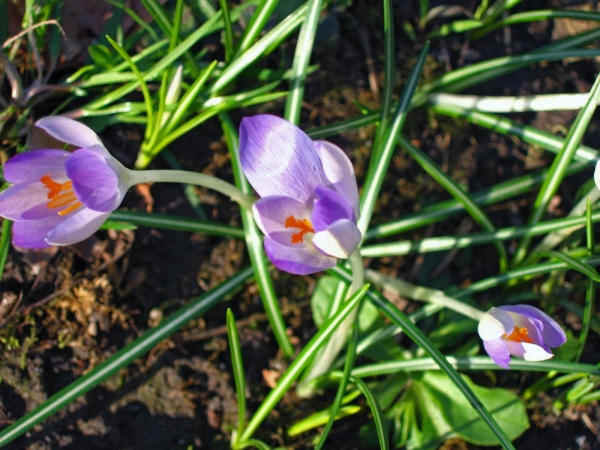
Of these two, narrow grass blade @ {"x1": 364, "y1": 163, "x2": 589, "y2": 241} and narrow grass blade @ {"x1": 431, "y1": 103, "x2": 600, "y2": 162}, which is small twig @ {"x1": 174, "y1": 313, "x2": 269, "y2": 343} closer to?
narrow grass blade @ {"x1": 364, "y1": 163, "x2": 589, "y2": 241}

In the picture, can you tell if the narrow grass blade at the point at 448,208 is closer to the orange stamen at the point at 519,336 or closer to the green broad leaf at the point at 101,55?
the orange stamen at the point at 519,336

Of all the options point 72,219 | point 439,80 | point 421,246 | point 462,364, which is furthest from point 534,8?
point 72,219

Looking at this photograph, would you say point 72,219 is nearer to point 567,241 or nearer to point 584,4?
point 567,241

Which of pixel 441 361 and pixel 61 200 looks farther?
pixel 441 361

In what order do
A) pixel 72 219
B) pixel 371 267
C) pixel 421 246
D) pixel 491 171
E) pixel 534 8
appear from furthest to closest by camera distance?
pixel 534 8 < pixel 491 171 < pixel 371 267 < pixel 421 246 < pixel 72 219

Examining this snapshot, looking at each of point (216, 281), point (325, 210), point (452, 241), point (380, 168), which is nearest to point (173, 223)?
point (216, 281)

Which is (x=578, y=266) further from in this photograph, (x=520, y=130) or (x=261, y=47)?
(x=261, y=47)
